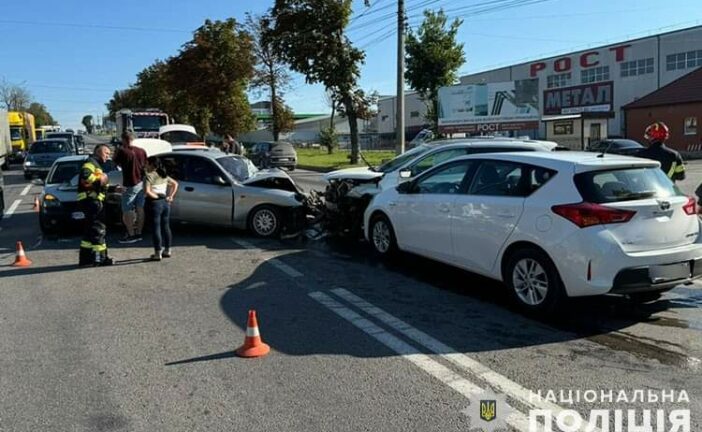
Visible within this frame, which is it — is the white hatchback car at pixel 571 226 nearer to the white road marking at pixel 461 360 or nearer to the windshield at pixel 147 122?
the white road marking at pixel 461 360

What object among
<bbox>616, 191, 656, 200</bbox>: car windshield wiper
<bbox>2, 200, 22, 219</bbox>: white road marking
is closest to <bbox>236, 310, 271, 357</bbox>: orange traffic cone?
<bbox>616, 191, 656, 200</bbox>: car windshield wiper

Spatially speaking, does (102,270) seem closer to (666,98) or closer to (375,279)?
(375,279)

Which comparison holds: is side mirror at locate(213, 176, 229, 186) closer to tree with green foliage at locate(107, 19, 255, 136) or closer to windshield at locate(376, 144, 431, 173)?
windshield at locate(376, 144, 431, 173)

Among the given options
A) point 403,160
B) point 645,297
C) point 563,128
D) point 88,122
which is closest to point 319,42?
point 563,128

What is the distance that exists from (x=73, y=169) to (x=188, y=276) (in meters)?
6.30

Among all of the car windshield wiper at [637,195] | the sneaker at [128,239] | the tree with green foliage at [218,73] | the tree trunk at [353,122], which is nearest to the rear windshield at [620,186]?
the car windshield wiper at [637,195]

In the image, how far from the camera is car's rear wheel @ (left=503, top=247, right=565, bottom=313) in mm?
5789

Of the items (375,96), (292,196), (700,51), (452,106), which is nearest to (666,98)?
(700,51)

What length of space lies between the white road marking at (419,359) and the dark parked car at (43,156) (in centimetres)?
2302

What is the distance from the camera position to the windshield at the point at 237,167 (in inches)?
440

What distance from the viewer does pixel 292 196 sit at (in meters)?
11.0

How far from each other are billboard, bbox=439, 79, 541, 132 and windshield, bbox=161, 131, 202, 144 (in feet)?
50.2

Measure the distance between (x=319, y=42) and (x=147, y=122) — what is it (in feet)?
32.2

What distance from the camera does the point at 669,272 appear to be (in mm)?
5609
